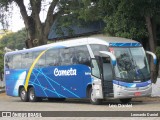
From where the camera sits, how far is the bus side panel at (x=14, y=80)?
88.5ft

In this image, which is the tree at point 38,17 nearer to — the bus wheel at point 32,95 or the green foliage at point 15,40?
the bus wheel at point 32,95

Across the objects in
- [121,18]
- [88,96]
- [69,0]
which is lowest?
[88,96]

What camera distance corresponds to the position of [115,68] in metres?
19.5

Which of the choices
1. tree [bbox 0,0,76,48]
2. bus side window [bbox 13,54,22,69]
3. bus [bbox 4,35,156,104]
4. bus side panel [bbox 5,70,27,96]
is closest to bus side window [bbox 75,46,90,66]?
bus [bbox 4,35,156,104]

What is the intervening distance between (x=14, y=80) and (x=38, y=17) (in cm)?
698

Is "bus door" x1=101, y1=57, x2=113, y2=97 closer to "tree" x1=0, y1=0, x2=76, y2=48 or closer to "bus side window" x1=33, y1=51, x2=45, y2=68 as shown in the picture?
"bus side window" x1=33, y1=51, x2=45, y2=68

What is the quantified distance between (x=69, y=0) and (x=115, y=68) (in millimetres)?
14519

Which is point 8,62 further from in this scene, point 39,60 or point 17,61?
point 39,60

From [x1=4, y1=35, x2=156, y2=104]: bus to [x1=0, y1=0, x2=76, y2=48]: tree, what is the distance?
657cm

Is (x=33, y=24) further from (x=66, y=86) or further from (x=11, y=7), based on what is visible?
(x=66, y=86)

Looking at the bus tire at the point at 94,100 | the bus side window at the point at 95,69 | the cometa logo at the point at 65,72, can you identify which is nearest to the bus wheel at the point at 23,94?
the cometa logo at the point at 65,72

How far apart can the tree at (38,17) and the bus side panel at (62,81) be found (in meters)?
7.56

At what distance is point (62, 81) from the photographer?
76.2 ft

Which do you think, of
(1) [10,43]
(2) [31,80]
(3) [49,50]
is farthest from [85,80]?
(1) [10,43]
